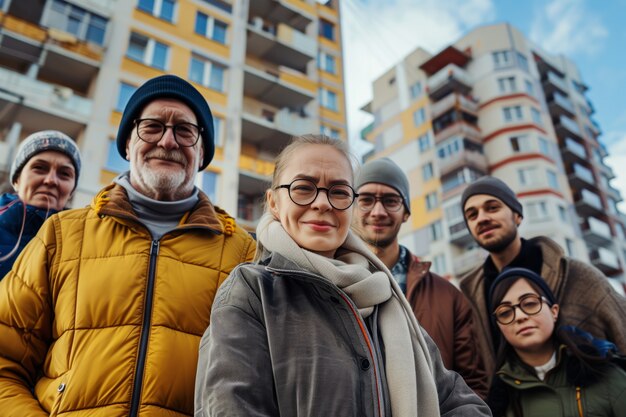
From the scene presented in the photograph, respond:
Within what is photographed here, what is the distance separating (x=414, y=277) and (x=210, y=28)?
729 inches

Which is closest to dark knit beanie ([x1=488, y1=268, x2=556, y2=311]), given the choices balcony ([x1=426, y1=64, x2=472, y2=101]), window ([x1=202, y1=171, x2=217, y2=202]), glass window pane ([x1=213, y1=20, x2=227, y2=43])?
window ([x1=202, y1=171, x2=217, y2=202])

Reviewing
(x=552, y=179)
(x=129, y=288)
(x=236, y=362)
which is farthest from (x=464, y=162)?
(x=236, y=362)

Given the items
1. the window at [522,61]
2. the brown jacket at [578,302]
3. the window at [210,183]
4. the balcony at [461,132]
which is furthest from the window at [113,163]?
the window at [522,61]

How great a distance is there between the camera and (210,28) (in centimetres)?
A: 1961

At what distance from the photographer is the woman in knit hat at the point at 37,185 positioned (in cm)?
303

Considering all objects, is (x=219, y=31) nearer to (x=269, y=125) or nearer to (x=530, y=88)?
(x=269, y=125)

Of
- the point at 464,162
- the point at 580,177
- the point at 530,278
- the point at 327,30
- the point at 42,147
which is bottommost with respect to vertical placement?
the point at 530,278

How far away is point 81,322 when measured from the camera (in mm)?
2107

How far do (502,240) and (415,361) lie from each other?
2350 mm

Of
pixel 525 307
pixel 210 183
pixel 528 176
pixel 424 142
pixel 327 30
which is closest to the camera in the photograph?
pixel 525 307

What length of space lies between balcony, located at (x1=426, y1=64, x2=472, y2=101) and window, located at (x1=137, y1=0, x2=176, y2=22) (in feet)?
70.2

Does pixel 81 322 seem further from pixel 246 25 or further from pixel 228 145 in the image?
pixel 246 25

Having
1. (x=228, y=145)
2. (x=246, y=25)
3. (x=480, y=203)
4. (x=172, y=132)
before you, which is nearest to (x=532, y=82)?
(x=246, y=25)

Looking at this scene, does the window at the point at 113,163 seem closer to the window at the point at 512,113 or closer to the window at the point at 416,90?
the window at the point at 512,113
